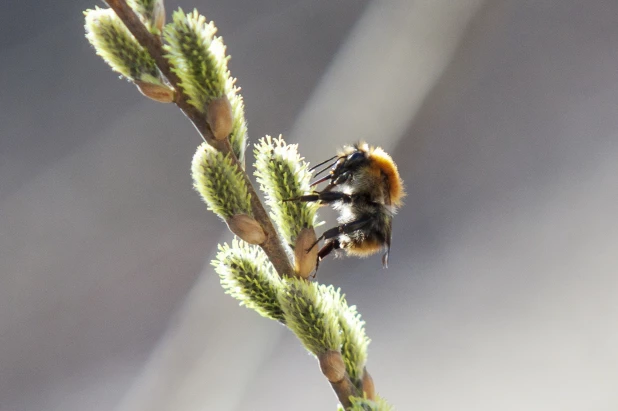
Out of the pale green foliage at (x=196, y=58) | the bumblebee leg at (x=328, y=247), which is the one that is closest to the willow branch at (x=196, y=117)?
the pale green foliage at (x=196, y=58)

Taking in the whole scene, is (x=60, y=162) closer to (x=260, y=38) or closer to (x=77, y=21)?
(x=77, y=21)

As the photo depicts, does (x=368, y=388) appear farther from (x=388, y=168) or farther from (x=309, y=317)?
(x=388, y=168)

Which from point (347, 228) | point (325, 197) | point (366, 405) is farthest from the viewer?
point (347, 228)

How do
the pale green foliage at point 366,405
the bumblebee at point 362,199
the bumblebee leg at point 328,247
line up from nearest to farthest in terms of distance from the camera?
the pale green foliage at point 366,405, the bumblebee leg at point 328,247, the bumblebee at point 362,199

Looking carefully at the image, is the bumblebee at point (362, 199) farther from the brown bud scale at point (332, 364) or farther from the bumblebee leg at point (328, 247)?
the brown bud scale at point (332, 364)

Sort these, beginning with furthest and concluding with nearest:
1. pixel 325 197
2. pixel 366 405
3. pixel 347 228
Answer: pixel 347 228 → pixel 325 197 → pixel 366 405

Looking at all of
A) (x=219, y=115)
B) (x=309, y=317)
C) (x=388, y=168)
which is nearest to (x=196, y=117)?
(x=219, y=115)
